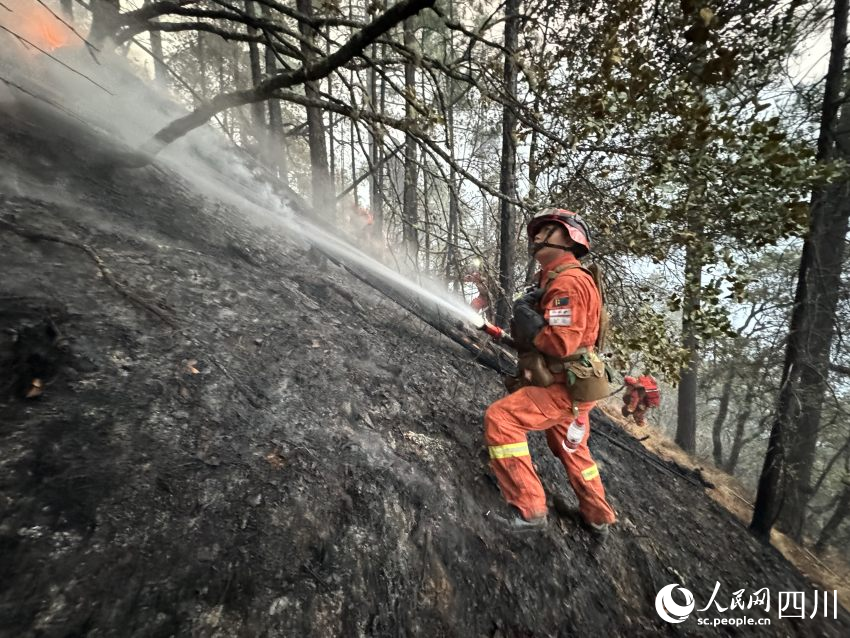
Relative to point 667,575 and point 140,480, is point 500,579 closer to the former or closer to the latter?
Result: point 667,575

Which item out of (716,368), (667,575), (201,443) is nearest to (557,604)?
(667,575)

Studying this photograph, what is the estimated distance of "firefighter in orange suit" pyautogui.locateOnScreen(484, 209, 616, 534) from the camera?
121 inches

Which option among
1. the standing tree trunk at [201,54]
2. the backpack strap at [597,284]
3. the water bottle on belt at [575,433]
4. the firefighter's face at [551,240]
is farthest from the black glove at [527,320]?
the standing tree trunk at [201,54]

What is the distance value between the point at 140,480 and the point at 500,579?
8.09 ft

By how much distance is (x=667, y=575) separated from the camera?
3607mm

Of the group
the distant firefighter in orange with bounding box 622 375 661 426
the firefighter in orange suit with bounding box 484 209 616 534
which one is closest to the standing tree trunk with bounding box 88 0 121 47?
the firefighter in orange suit with bounding box 484 209 616 534

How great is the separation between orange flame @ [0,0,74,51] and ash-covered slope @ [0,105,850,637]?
3.76 m

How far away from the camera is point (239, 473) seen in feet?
7.96

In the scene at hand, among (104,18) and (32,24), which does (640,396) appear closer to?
(104,18)

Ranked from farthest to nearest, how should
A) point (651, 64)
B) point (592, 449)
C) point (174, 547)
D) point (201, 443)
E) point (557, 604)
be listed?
1. point (592, 449)
2. point (557, 604)
3. point (651, 64)
4. point (201, 443)
5. point (174, 547)

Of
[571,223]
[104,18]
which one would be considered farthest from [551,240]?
[104,18]

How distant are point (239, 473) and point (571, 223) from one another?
10.4ft

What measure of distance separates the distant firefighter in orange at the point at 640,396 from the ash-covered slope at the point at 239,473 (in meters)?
5.18

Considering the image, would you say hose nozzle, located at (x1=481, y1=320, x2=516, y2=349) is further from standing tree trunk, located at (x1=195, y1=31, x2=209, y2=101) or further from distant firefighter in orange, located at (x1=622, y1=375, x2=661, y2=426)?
standing tree trunk, located at (x1=195, y1=31, x2=209, y2=101)
